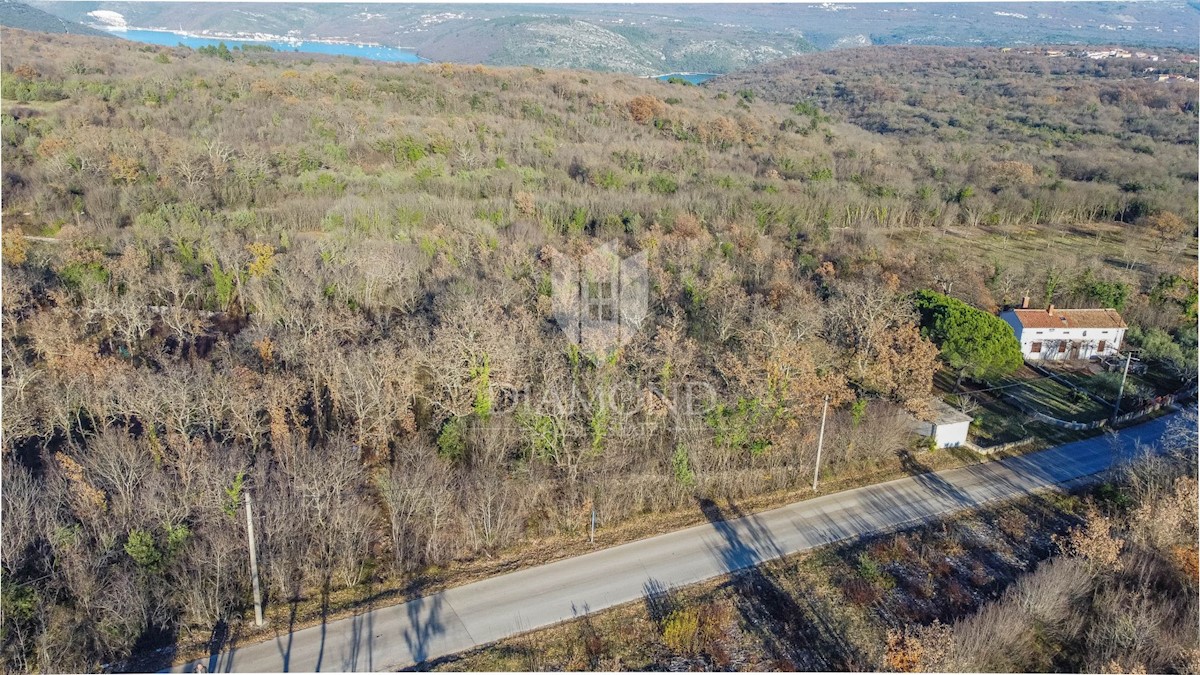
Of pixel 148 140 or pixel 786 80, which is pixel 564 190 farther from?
pixel 786 80

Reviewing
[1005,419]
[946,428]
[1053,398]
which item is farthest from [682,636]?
[1053,398]

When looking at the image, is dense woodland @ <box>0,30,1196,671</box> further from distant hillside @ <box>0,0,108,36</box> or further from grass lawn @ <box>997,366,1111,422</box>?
distant hillside @ <box>0,0,108,36</box>

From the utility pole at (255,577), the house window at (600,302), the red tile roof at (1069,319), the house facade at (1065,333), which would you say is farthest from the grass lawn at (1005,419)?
the utility pole at (255,577)

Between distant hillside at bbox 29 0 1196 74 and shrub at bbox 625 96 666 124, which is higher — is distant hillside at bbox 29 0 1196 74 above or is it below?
above

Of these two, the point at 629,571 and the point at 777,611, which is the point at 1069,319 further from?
the point at 629,571

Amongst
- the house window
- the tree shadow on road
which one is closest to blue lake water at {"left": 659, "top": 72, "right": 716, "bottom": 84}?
Answer: the house window

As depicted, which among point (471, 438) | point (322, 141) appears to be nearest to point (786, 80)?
point (322, 141)
